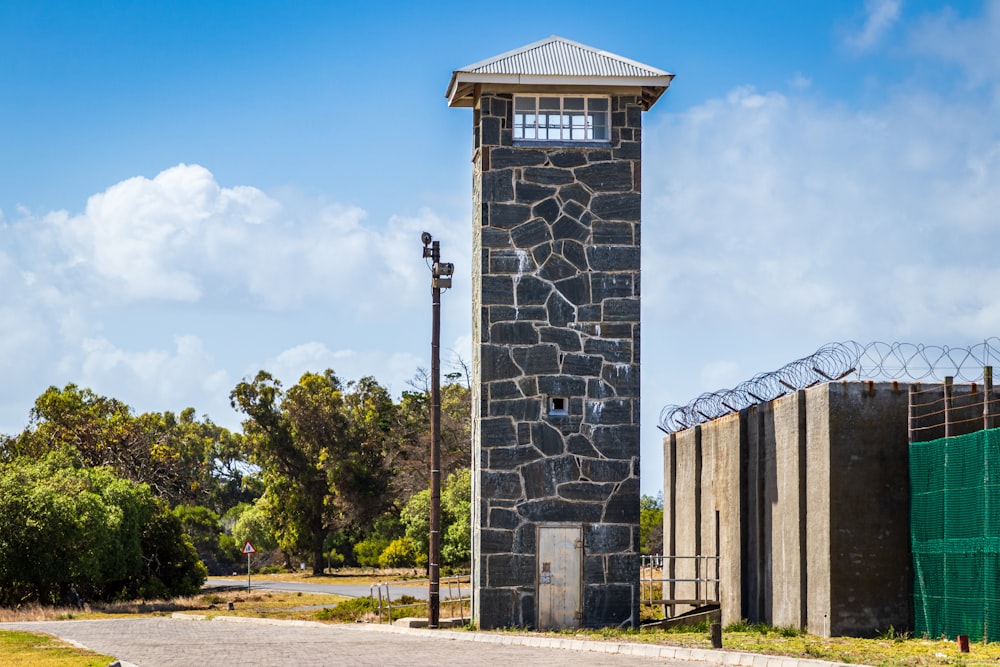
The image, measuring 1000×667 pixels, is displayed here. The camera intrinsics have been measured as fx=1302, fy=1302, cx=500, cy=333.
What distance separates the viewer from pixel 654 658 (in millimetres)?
17609

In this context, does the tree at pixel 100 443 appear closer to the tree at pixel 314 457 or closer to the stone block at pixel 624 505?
the tree at pixel 314 457

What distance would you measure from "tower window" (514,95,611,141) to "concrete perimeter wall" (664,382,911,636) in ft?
21.5

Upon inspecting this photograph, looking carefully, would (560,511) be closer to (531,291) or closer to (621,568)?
(621,568)

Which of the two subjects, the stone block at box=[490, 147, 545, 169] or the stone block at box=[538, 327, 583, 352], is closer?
the stone block at box=[538, 327, 583, 352]

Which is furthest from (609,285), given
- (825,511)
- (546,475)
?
(825,511)

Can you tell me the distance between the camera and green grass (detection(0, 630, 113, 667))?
57.4ft

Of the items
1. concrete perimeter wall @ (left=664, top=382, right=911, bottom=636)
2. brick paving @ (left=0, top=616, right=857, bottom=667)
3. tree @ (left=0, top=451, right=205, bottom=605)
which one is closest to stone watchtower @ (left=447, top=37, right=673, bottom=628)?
concrete perimeter wall @ (left=664, top=382, right=911, bottom=636)

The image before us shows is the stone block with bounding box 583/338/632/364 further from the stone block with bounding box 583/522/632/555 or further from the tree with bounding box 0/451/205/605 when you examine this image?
the tree with bounding box 0/451/205/605

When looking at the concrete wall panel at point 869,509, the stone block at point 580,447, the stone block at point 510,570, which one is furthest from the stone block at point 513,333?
the concrete wall panel at point 869,509

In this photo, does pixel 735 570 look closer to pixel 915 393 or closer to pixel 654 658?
pixel 915 393

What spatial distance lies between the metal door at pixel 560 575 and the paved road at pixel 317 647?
7.27ft

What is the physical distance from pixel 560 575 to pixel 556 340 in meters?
4.62

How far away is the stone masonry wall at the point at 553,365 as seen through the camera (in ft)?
83.7

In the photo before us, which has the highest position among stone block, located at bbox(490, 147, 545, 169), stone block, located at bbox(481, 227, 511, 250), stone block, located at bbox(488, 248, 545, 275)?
stone block, located at bbox(490, 147, 545, 169)
